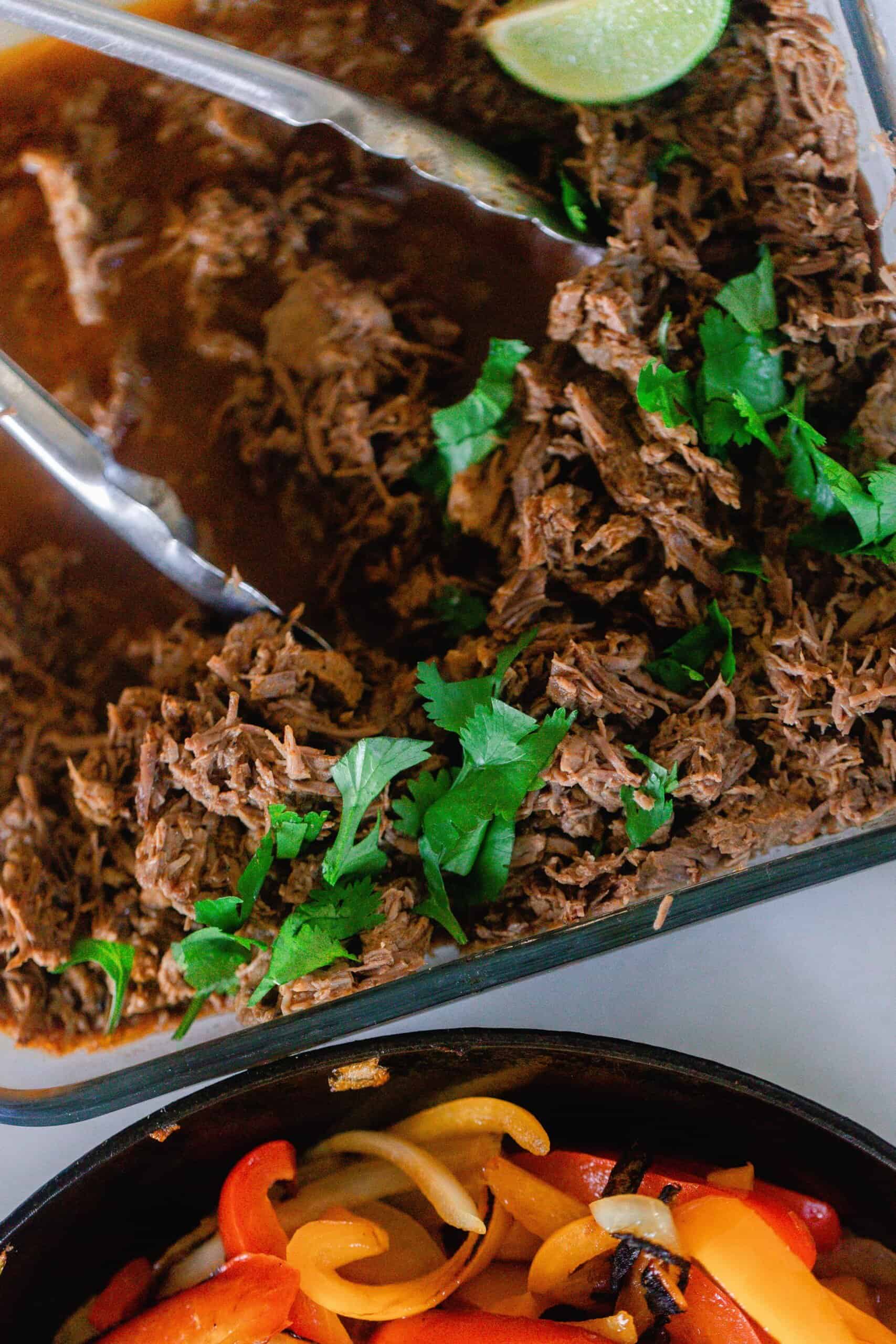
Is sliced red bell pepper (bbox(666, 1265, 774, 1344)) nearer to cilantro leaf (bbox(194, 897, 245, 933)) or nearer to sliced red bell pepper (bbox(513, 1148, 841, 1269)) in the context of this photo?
sliced red bell pepper (bbox(513, 1148, 841, 1269))

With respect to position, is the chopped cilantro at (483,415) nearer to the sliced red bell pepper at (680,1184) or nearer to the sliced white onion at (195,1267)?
the sliced red bell pepper at (680,1184)

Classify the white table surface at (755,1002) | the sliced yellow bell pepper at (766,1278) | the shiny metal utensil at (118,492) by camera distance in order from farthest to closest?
the white table surface at (755,1002)
the shiny metal utensil at (118,492)
the sliced yellow bell pepper at (766,1278)

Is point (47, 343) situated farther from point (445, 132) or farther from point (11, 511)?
point (445, 132)

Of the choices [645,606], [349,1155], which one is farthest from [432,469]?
[349,1155]

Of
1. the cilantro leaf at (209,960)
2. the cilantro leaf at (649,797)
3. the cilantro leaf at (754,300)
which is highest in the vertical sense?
the cilantro leaf at (754,300)

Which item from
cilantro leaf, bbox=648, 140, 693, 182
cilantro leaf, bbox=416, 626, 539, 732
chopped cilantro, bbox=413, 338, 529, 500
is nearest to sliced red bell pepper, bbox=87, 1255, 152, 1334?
cilantro leaf, bbox=416, 626, 539, 732

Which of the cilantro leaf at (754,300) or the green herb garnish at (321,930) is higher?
the cilantro leaf at (754,300)

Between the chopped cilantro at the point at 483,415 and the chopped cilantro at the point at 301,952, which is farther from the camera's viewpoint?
the chopped cilantro at the point at 483,415

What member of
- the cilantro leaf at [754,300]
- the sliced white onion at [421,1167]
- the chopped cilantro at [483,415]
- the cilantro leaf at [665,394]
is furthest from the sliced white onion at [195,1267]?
the cilantro leaf at [754,300]
